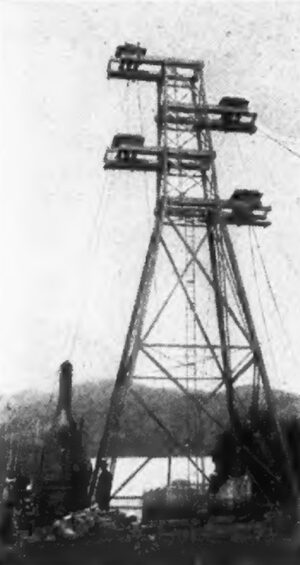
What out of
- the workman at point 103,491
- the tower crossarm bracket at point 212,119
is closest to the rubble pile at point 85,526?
the workman at point 103,491

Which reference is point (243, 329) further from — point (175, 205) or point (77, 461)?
point (77, 461)

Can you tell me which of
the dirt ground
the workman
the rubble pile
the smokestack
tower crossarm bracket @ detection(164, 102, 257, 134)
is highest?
tower crossarm bracket @ detection(164, 102, 257, 134)

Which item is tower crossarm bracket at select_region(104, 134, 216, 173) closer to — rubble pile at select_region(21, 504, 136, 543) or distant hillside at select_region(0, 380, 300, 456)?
rubble pile at select_region(21, 504, 136, 543)

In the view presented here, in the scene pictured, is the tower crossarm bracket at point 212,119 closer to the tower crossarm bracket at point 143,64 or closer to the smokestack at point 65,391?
the tower crossarm bracket at point 143,64

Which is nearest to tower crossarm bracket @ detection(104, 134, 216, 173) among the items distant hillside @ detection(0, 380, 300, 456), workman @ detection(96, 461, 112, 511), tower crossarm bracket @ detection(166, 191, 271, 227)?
tower crossarm bracket @ detection(166, 191, 271, 227)

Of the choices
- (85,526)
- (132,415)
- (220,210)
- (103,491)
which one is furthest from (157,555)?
(132,415)

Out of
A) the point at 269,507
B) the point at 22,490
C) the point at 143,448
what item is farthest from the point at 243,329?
the point at 143,448
